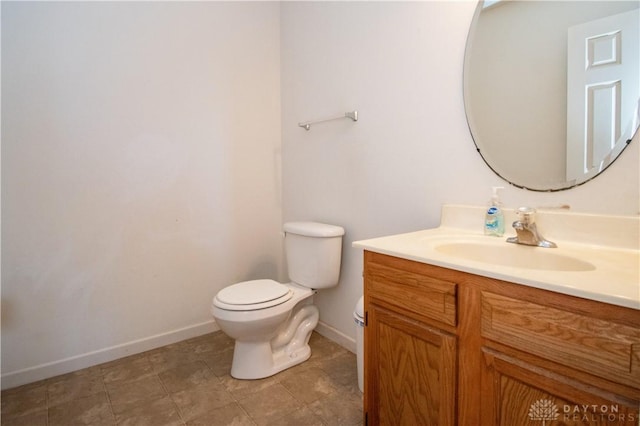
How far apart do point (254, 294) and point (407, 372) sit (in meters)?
0.92

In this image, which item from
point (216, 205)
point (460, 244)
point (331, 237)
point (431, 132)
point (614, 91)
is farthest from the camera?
point (216, 205)

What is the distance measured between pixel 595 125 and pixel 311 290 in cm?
149

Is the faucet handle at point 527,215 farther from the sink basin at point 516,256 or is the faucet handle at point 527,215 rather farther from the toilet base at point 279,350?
the toilet base at point 279,350

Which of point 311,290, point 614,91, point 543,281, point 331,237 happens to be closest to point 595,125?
point 614,91

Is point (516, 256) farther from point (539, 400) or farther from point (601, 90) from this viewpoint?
point (601, 90)

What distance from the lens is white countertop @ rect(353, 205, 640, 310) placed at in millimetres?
739

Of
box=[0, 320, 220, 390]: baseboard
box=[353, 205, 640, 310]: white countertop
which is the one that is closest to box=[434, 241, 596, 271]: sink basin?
box=[353, 205, 640, 310]: white countertop

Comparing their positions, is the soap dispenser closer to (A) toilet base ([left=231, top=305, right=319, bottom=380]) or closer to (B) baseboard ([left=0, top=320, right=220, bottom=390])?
(A) toilet base ([left=231, top=305, right=319, bottom=380])

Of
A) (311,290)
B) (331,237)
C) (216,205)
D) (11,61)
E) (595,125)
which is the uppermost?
(11,61)

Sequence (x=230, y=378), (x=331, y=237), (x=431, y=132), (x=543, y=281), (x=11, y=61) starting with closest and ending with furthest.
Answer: (x=543, y=281)
(x=431, y=132)
(x=11, y=61)
(x=230, y=378)
(x=331, y=237)

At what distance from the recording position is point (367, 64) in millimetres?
1848

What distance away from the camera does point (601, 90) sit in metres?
1.11

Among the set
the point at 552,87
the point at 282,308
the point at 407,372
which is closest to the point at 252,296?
the point at 282,308

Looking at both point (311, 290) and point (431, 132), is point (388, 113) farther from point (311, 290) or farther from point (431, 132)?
point (311, 290)
